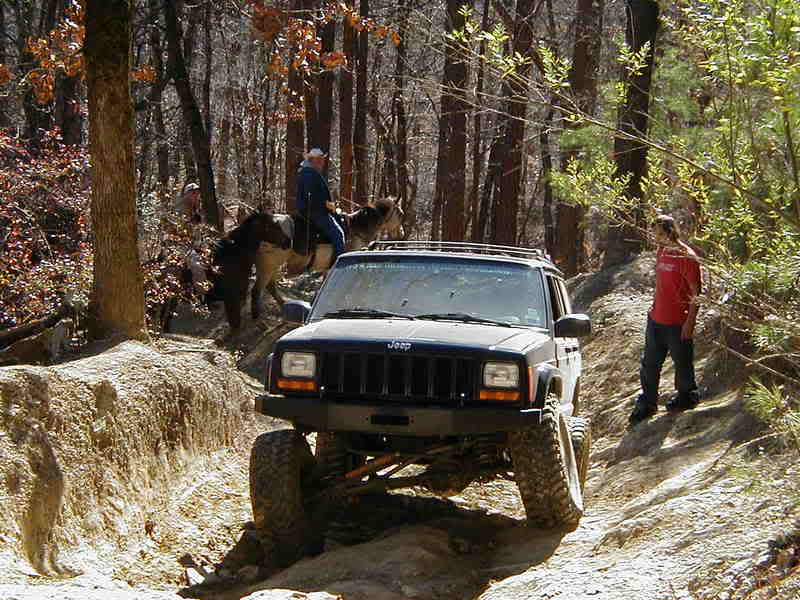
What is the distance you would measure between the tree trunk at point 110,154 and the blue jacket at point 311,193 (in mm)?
7724

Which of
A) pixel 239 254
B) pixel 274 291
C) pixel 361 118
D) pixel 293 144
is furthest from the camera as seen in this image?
pixel 361 118

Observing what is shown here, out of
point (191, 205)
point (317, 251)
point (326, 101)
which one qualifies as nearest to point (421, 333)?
point (191, 205)

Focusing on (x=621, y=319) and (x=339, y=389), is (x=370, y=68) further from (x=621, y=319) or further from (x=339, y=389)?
(x=339, y=389)

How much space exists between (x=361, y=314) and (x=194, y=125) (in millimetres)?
13582

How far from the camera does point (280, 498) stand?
7.12m

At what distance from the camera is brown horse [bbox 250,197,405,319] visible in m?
17.7

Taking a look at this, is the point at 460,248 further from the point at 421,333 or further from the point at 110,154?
the point at 110,154

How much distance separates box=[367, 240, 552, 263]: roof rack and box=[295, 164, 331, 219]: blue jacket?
8118 millimetres

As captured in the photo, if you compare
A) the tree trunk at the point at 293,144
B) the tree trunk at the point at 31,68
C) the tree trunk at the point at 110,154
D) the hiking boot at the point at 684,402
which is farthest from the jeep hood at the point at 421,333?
the tree trunk at the point at 293,144

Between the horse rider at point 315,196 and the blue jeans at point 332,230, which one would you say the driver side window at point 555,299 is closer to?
the horse rider at point 315,196

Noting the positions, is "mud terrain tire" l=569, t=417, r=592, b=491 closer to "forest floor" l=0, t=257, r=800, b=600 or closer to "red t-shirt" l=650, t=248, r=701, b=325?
"forest floor" l=0, t=257, r=800, b=600

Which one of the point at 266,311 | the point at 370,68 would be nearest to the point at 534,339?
the point at 266,311

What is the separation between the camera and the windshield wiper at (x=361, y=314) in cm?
780

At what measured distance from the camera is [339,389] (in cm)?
702
